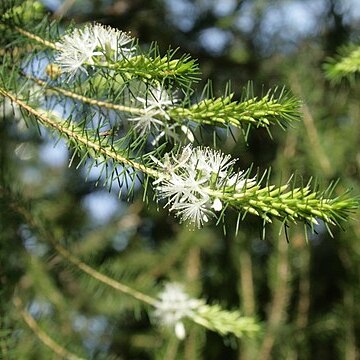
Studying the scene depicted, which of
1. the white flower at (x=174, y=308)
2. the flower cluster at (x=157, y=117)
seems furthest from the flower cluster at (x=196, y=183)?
the white flower at (x=174, y=308)

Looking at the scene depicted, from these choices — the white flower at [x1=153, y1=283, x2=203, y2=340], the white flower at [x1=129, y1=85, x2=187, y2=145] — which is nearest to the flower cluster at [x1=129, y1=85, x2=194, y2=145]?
the white flower at [x1=129, y1=85, x2=187, y2=145]

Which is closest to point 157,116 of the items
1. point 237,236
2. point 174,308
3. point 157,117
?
point 157,117

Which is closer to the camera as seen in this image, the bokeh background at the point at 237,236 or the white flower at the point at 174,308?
the white flower at the point at 174,308

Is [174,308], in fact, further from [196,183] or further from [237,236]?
[196,183]

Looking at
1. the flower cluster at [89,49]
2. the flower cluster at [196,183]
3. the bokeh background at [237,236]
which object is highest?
the flower cluster at [89,49]

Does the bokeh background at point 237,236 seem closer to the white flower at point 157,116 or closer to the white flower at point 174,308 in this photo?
the white flower at point 174,308

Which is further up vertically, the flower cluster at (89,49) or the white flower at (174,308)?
the flower cluster at (89,49)

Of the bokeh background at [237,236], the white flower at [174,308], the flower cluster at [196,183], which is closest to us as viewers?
the flower cluster at [196,183]

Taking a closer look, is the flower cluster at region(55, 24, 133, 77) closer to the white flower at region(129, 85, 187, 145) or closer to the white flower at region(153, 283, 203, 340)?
the white flower at region(129, 85, 187, 145)
